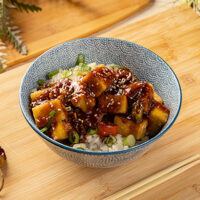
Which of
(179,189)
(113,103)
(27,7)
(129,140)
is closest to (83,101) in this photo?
(113,103)

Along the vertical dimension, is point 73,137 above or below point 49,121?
below

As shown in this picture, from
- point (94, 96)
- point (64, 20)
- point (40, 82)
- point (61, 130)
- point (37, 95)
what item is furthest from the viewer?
point (64, 20)

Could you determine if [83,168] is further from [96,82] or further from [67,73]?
[67,73]

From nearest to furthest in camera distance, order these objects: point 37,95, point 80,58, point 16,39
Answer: point 37,95, point 80,58, point 16,39

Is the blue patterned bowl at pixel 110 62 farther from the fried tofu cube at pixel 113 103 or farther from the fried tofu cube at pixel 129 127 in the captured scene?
the fried tofu cube at pixel 113 103

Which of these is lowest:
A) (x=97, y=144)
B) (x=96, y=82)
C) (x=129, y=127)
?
(x=97, y=144)

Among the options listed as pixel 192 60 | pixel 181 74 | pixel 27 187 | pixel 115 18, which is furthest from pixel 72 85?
pixel 115 18

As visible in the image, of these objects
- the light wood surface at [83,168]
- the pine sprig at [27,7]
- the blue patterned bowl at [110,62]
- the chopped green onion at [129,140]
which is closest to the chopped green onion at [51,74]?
the blue patterned bowl at [110,62]
